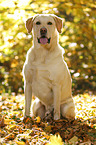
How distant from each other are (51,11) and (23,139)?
3.49 m

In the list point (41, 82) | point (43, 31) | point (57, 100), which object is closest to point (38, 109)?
point (57, 100)

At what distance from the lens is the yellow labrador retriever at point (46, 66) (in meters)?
3.69

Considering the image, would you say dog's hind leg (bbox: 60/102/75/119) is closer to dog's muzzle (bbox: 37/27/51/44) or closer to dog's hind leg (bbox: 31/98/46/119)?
dog's hind leg (bbox: 31/98/46/119)

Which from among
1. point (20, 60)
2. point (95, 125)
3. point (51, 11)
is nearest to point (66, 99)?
point (95, 125)

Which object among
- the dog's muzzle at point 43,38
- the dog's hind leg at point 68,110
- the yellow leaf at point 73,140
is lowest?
the yellow leaf at point 73,140

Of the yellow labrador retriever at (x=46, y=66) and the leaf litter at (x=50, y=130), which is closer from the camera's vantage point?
the leaf litter at (x=50, y=130)

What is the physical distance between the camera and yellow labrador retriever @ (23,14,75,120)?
12.1ft

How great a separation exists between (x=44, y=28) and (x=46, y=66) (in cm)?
60

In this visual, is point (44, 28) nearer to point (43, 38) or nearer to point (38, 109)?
point (43, 38)

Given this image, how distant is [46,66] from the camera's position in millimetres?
3744

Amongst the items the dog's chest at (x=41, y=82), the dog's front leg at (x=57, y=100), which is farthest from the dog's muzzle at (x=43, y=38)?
the dog's front leg at (x=57, y=100)

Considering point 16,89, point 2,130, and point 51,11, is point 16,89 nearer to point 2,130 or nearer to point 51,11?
point 51,11

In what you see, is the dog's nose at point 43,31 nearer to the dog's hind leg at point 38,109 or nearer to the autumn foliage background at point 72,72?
the dog's hind leg at point 38,109

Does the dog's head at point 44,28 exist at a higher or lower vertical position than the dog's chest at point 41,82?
higher
